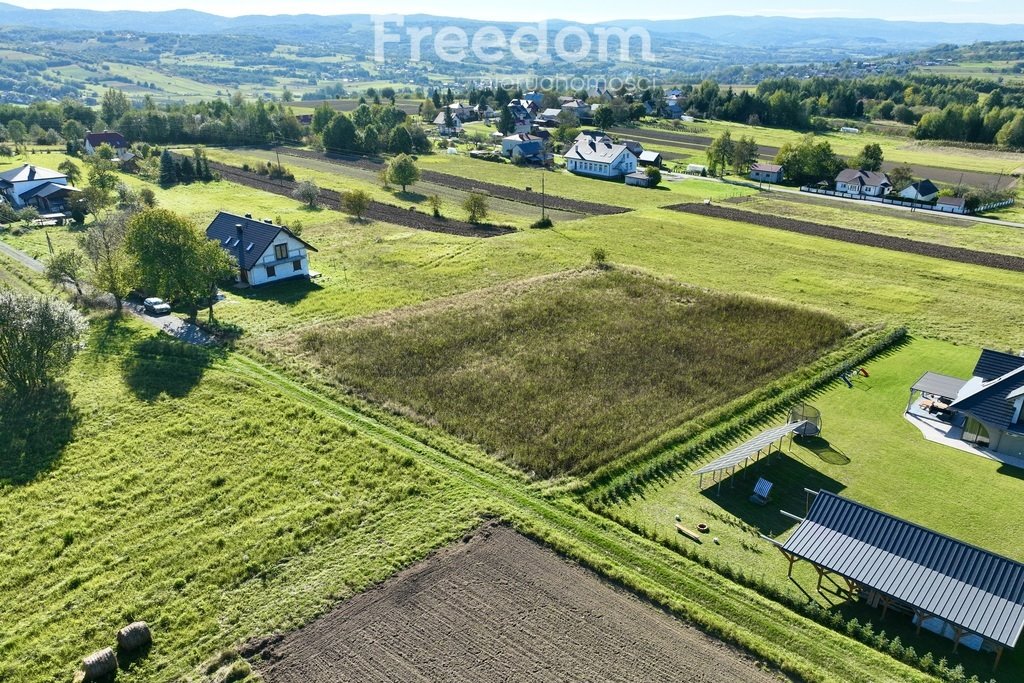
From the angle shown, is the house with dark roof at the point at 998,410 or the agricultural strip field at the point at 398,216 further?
the agricultural strip field at the point at 398,216

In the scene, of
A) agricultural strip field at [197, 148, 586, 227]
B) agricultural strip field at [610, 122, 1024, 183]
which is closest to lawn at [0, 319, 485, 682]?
agricultural strip field at [197, 148, 586, 227]

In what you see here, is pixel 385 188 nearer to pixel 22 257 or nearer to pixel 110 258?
pixel 22 257

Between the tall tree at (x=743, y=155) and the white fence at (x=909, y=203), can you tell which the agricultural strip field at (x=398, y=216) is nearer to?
the white fence at (x=909, y=203)

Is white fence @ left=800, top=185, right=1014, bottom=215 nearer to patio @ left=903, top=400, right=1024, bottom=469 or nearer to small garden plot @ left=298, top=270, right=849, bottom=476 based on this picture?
small garden plot @ left=298, top=270, right=849, bottom=476

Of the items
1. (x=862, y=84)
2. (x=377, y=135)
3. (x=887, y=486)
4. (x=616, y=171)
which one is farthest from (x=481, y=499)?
(x=862, y=84)

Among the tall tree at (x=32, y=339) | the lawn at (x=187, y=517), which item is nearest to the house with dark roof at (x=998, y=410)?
the lawn at (x=187, y=517)

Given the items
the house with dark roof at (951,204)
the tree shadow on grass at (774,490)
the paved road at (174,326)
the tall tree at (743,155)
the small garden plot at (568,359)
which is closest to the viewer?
the tree shadow on grass at (774,490)
